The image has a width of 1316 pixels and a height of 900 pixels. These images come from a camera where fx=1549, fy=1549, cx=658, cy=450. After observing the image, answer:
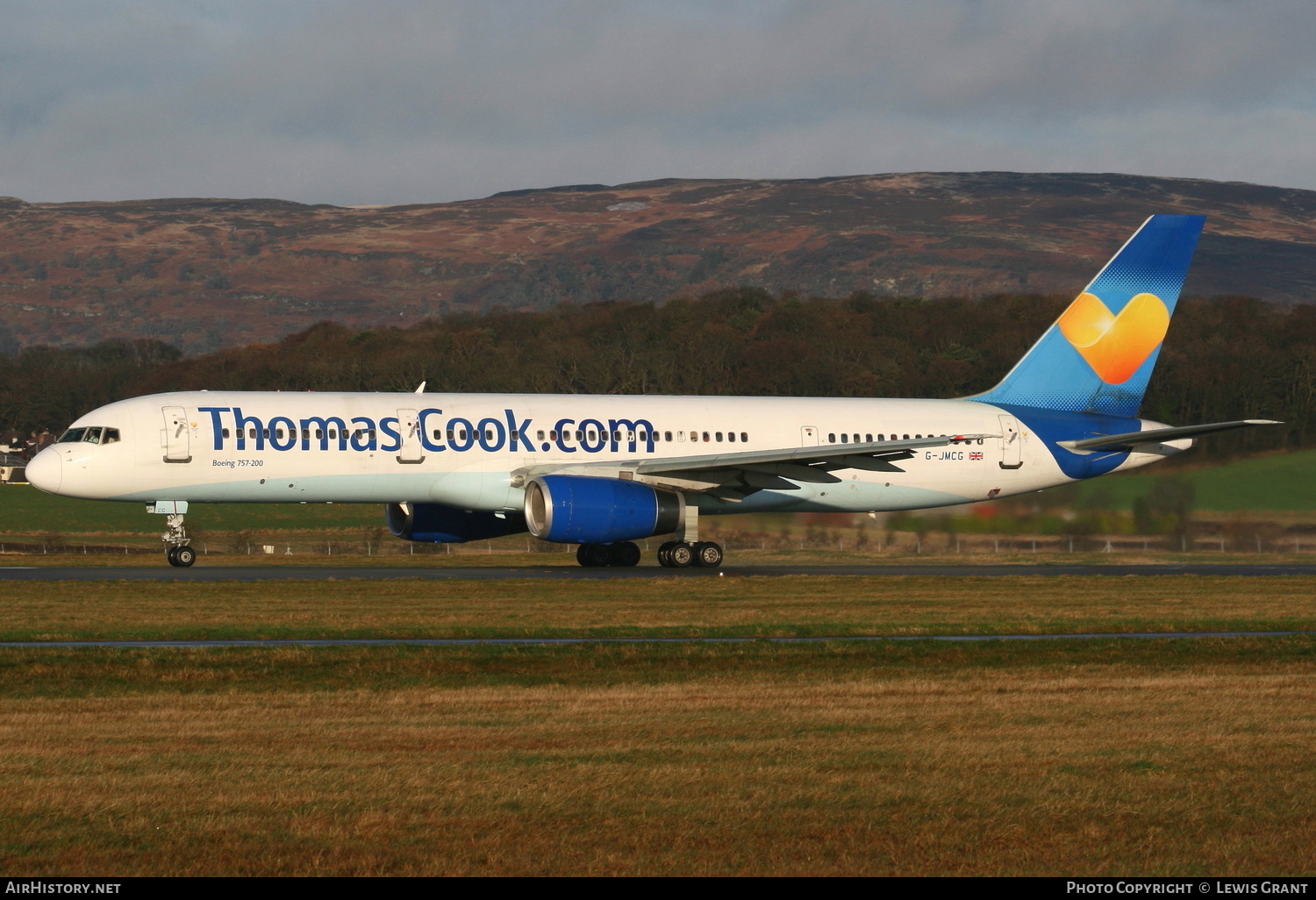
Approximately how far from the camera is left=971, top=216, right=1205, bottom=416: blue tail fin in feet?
134

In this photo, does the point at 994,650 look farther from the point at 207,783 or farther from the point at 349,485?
the point at 349,485

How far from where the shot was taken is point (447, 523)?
118ft

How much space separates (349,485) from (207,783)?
76.2ft

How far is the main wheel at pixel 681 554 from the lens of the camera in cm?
3478

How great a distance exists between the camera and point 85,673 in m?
16.4

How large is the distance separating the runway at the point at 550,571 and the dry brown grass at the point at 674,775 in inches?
557

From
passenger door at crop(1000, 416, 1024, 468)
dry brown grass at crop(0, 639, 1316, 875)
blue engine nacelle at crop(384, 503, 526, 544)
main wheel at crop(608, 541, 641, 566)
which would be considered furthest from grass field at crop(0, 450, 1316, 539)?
dry brown grass at crop(0, 639, 1316, 875)

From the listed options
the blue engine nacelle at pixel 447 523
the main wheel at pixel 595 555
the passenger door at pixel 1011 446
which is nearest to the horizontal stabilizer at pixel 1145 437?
the passenger door at pixel 1011 446

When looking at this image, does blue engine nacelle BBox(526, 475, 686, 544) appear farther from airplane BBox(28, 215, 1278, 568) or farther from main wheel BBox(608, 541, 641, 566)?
main wheel BBox(608, 541, 641, 566)

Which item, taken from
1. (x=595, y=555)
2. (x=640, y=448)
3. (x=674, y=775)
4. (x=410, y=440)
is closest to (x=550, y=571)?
(x=595, y=555)

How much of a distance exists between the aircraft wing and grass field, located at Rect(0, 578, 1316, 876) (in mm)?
11110

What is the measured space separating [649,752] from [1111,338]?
31733 millimetres

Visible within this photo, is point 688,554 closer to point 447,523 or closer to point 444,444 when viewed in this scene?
point 447,523

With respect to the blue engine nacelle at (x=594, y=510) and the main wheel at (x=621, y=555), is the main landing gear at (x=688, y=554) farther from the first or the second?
the main wheel at (x=621, y=555)
